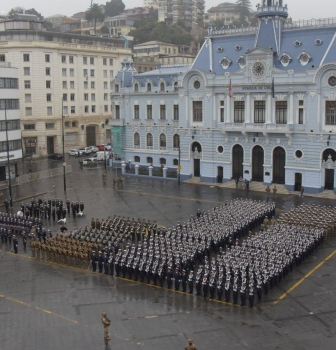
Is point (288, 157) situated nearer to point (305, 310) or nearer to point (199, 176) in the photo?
point (199, 176)

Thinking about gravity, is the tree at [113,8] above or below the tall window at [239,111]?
above

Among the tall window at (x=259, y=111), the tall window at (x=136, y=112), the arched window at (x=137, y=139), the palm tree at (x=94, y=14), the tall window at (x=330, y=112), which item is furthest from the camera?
the palm tree at (x=94, y=14)

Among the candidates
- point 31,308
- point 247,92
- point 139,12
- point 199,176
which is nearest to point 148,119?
point 199,176

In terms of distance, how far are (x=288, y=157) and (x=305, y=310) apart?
92.8ft

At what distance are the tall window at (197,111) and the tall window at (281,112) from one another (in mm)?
8603

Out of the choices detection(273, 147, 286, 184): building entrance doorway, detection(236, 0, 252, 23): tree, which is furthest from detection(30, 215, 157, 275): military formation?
detection(236, 0, 252, 23): tree

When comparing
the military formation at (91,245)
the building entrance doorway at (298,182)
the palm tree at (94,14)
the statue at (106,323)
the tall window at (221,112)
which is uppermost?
the palm tree at (94,14)

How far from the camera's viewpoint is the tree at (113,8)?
177 meters

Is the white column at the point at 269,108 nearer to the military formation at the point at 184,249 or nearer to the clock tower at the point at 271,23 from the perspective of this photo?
the clock tower at the point at 271,23

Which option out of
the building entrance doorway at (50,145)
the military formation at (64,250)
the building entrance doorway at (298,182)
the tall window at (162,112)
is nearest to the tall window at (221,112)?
the tall window at (162,112)

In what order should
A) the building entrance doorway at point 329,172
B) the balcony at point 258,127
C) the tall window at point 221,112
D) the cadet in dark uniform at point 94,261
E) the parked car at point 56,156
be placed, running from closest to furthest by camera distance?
the cadet in dark uniform at point 94,261 → the building entrance doorway at point 329,172 → the balcony at point 258,127 → the tall window at point 221,112 → the parked car at point 56,156

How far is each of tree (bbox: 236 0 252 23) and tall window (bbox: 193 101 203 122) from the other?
117m

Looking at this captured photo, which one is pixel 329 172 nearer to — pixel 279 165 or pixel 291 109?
pixel 279 165

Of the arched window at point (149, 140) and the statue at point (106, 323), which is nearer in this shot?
the statue at point (106, 323)
